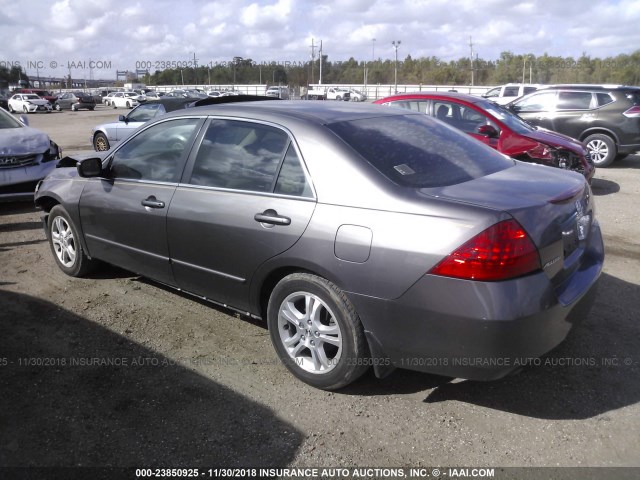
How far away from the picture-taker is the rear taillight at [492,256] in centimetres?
256

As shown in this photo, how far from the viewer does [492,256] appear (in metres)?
2.56

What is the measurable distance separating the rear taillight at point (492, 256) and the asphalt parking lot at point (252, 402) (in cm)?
91

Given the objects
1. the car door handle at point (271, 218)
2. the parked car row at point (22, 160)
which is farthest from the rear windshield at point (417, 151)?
the parked car row at point (22, 160)

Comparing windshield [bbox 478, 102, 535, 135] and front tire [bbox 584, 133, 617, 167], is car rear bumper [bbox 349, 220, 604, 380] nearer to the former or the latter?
windshield [bbox 478, 102, 535, 135]

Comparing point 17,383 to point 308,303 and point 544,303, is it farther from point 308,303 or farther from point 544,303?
point 544,303

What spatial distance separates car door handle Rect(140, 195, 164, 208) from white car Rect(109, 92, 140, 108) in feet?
159

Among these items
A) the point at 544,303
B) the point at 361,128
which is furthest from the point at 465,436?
the point at 361,128

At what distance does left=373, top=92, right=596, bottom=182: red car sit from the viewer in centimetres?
809

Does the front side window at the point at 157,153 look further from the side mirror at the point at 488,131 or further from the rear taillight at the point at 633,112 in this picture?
the rear taillight at the point at 633,112

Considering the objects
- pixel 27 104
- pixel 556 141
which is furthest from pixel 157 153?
pixel 27 104

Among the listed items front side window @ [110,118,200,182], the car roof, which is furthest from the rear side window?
front side window @ [110,118,200,182]

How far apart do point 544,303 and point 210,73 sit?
330ft

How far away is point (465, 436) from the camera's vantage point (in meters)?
2.83

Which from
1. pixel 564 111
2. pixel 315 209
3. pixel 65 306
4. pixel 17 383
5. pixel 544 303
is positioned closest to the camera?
pixel 544 303
